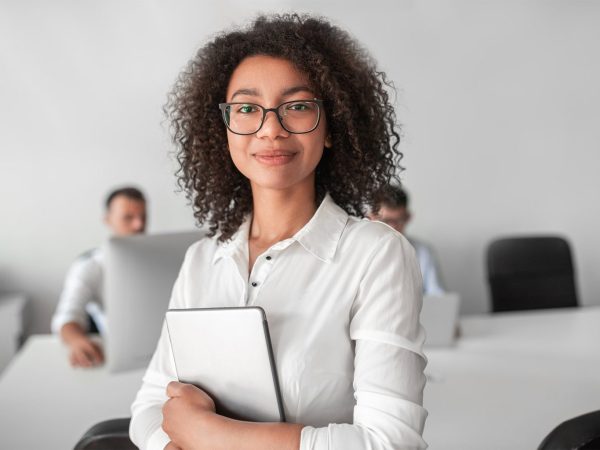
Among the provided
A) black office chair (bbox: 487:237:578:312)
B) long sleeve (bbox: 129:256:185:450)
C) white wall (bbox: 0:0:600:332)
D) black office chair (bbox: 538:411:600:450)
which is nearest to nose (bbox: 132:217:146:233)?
white wall (bbox: 0:0:600:332)

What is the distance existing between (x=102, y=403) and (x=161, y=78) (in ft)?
8.79

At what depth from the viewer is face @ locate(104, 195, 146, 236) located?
3.49 meters

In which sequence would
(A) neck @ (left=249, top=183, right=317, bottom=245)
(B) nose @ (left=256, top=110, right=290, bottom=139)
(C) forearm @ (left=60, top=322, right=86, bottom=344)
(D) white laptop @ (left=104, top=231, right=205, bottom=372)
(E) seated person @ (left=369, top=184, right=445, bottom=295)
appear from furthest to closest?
(E) seated person @ (left=369, top=184, right=445, bottom=295) → (C) forearm @ (left=60, top=322, right=86, bottom=344) → (D) white laptop @ (left=104, top=231, right=205, bottom=372) → (A) neck @ (left=249, top=183, right=317, bottom=245) → (B) nose @ (left=256, top=110, right=290, bottom=139)

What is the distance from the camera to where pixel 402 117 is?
455cm

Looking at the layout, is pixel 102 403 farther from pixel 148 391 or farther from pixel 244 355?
pixel 244 355

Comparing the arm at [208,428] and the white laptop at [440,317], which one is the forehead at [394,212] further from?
the arm at [208,428]

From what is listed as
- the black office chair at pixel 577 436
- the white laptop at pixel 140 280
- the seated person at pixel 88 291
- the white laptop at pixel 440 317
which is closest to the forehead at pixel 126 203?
the seated person at pixel 88 291

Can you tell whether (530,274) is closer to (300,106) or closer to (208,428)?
(300,106)

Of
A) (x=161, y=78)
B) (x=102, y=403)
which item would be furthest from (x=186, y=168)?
(x=161, y=78)

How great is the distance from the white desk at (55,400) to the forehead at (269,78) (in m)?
1.15

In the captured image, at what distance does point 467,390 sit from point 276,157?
1.28 m

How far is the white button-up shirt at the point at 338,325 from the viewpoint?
1.04 metres

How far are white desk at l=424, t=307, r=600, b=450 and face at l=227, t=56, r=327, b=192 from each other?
2.96 ft

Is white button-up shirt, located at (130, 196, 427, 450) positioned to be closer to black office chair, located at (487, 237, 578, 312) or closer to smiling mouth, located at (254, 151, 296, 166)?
smiling mouth, located at (254, 151, 296, 166)
